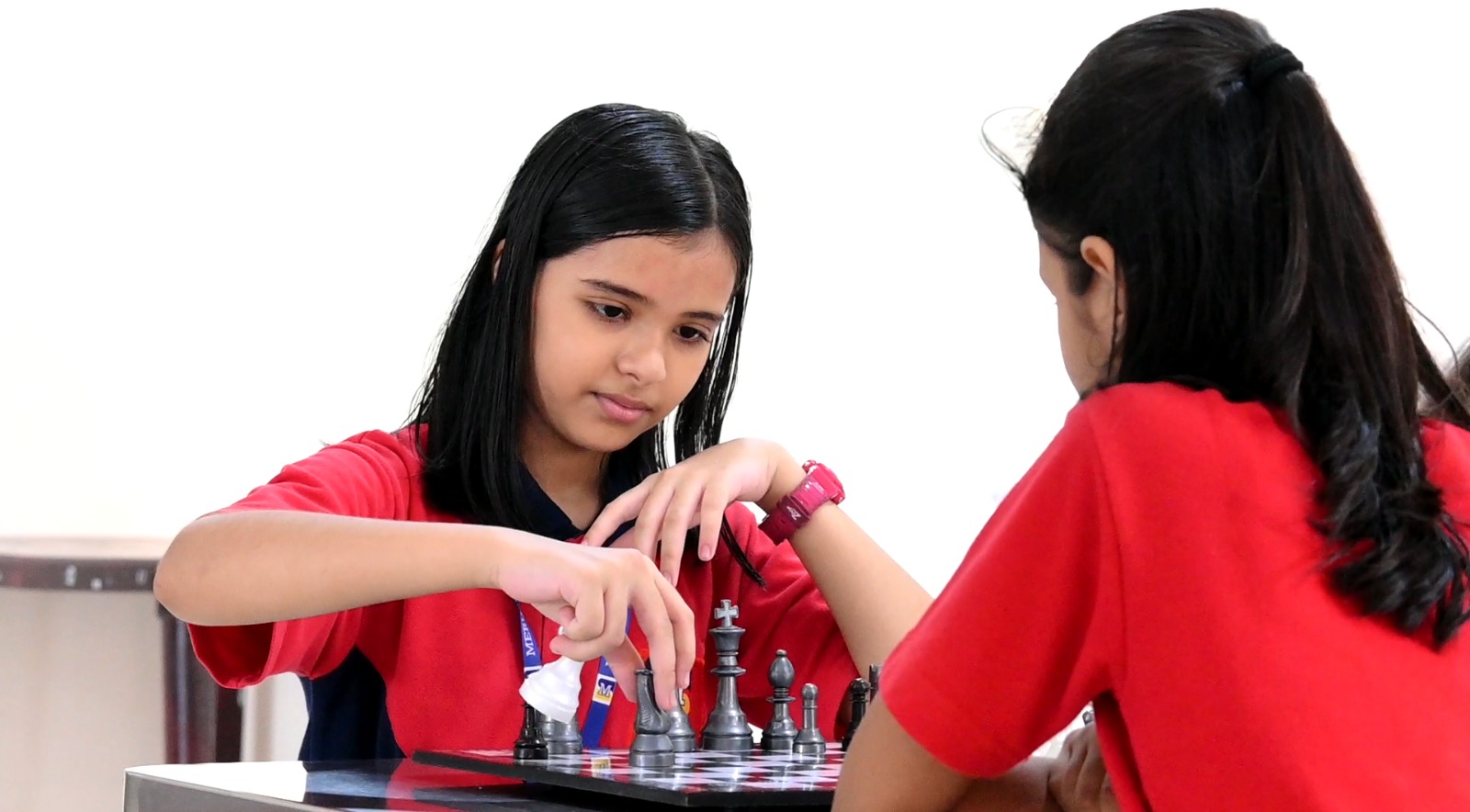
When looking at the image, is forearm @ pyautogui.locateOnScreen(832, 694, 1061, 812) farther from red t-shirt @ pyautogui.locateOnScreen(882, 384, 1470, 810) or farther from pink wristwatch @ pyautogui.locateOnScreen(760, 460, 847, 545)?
pink wristwatch @ pyautogui.locateOnScreen(760, 460, 847, 545)

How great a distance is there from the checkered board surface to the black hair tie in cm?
49

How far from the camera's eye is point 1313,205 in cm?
89

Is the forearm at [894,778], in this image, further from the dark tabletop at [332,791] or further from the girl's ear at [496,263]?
the girl's ear at [496,263]

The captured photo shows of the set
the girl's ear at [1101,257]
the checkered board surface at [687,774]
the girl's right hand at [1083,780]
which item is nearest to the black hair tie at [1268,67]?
the girl's ear at [1101,257]

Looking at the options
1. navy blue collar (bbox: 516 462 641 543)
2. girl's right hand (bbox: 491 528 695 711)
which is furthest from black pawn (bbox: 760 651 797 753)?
navy blue collar (bbox: 516 462 641 543)

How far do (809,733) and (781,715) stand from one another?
0.03 metres

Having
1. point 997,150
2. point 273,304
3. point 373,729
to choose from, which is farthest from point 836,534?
point 273,304

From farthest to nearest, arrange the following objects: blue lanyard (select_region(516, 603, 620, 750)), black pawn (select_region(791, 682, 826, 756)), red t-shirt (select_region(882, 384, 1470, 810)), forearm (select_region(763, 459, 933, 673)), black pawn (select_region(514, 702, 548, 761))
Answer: forearm (select_region(763, 459, 933, 673)) → blue lanyard (select_region(516, 603, 620, 750)) → black pawn (select_region(791, 682, 826, 756)) → black pawn (select_region(514, 702, 548, 761)) → red t-shirt (select_region(882, 384, 1470, 810))

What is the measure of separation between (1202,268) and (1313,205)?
8 centimetres

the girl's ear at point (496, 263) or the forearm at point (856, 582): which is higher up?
the girl's ear at point (496, 263)

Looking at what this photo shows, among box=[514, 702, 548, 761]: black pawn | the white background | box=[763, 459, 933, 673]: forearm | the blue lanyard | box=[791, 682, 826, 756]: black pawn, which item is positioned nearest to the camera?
box=[514, 702, 548, 761]: black pawn

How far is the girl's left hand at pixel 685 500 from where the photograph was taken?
1435 mm

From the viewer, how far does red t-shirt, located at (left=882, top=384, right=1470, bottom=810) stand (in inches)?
30.9

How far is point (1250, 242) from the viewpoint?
89 centimetres
